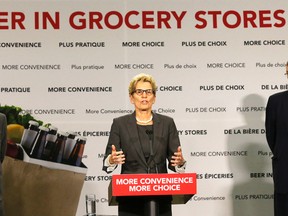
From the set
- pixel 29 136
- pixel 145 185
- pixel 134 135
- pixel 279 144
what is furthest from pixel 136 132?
pixel 29 136

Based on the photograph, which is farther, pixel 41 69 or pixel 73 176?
pixel 41 69

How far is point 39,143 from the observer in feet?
16.7

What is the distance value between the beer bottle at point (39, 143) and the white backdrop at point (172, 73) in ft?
Result: 0.93

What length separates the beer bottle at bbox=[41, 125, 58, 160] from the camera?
5.08m

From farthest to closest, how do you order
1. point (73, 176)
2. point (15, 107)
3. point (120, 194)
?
point (15, 107) → point (73, 176) → point (120, 194)

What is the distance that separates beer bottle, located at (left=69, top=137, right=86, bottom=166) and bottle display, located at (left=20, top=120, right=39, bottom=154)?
42 cm

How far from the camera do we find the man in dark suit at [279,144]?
4.32m

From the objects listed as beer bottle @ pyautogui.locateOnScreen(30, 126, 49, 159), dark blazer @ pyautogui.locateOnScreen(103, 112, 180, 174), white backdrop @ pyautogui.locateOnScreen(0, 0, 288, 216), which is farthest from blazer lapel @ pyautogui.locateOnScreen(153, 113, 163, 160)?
white backdrop @ pyautogui.locateOnScreen(0, 0, 288, 216)

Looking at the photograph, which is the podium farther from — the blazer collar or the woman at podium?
the blazer collar

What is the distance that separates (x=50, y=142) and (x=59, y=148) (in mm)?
104

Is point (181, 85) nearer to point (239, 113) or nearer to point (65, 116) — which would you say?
point (239, 113)

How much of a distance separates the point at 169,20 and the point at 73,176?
186cm

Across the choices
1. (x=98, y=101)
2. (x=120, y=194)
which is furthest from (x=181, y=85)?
(x=120, y=194)

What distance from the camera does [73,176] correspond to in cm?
497
